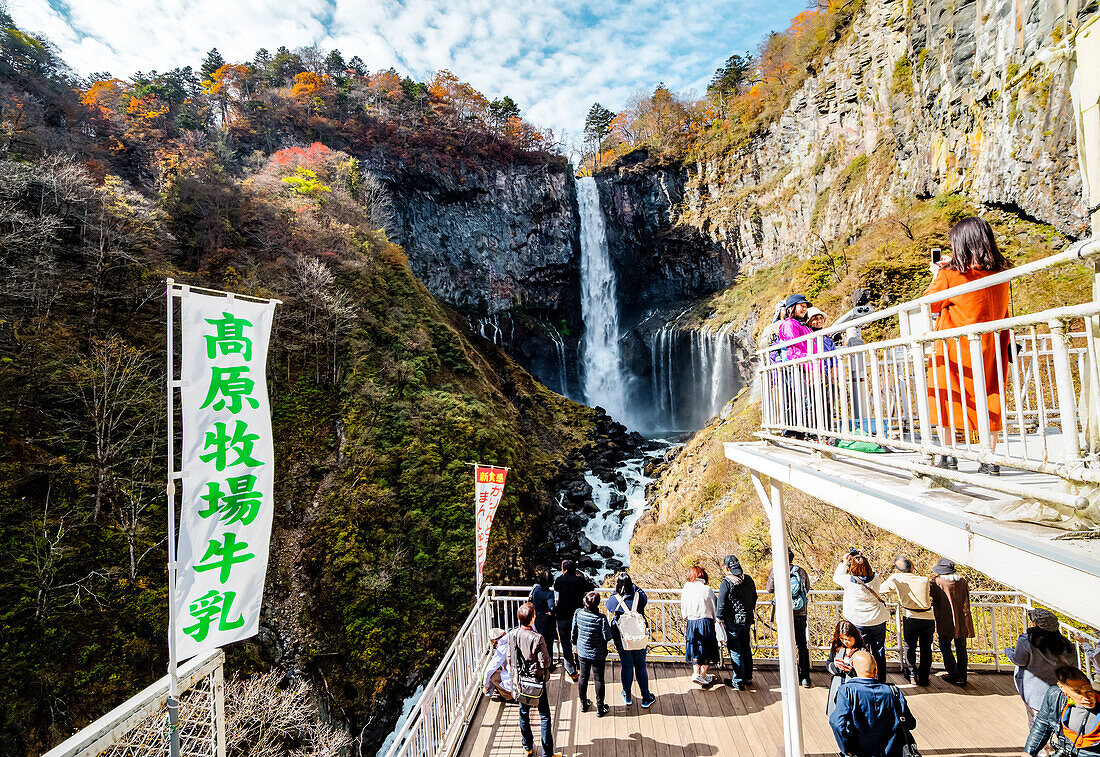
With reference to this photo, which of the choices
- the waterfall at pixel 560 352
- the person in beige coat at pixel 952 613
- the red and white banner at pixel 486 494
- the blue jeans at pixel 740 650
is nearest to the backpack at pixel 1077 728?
the person in beige coat at pixel 952 613

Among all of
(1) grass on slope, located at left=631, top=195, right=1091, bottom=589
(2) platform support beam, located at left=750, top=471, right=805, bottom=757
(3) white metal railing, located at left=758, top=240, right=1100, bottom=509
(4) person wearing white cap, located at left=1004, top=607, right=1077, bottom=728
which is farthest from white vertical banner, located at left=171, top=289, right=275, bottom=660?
(1) grass on slope, located at left=631, top=195, right=1091, bottom=589

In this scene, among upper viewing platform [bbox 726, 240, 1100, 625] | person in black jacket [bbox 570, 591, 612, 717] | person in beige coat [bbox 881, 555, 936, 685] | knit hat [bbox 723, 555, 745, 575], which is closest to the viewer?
upper viewing platform [bbox 726, 240, 1100, 625]

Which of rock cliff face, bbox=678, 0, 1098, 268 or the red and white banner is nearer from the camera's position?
the red and white banner

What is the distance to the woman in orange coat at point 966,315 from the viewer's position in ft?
8.11

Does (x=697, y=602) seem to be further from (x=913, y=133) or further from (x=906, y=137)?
(x=906, y=137)

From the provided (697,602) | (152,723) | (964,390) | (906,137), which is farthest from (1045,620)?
(906,137)

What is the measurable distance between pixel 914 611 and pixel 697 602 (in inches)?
88.7

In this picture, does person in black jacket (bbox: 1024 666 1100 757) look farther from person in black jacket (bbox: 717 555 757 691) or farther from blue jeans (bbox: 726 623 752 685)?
blue jeans (bbox: 726 623 752 685)

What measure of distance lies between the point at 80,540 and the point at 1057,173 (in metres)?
26.6

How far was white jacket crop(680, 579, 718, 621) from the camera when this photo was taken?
5.36 m

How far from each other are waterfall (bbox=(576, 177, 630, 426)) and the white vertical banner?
29123mm

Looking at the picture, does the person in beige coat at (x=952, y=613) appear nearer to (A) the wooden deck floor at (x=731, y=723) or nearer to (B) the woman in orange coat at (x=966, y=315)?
(A) the wooden deck floor at (x=731, y=723)

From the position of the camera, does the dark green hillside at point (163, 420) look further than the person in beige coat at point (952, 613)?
Yes

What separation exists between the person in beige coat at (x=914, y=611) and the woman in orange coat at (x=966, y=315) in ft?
9.39
